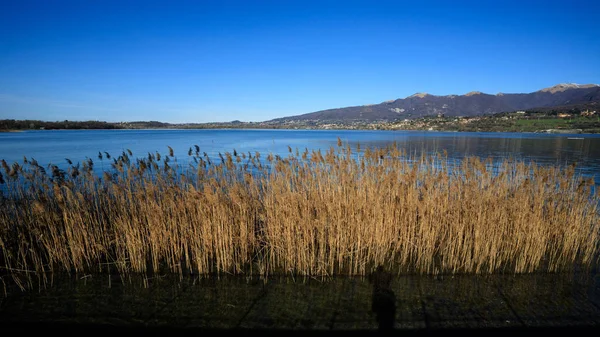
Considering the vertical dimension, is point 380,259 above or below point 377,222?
below

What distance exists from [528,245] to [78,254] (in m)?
9.17

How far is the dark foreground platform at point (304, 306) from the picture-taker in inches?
181

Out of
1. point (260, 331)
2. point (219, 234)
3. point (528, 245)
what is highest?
point (219, 234)

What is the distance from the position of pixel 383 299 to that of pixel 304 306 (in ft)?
4.60

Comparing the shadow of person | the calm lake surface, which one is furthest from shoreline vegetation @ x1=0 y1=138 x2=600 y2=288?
the calm lake surface

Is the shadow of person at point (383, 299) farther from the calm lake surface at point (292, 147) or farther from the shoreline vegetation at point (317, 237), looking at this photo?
the calm lake surface at point (292, 147)

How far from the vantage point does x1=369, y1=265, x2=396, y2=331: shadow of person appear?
4.80m

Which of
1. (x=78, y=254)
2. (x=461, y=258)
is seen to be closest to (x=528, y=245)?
(x=461, y=258)

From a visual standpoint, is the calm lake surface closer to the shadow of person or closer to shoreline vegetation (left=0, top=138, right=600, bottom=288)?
shoreline vegetation (left=0, top=138, right=600, bottom=288)

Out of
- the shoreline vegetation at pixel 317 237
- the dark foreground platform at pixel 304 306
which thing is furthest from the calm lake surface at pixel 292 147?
the dark foreground platform at pixel 304 306

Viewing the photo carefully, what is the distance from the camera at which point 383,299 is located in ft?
17.4

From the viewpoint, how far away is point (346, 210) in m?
6.41

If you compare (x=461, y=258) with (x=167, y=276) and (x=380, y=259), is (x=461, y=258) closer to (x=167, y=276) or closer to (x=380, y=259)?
(x=380, y=259)

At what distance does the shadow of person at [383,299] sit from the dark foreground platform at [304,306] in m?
0.02
